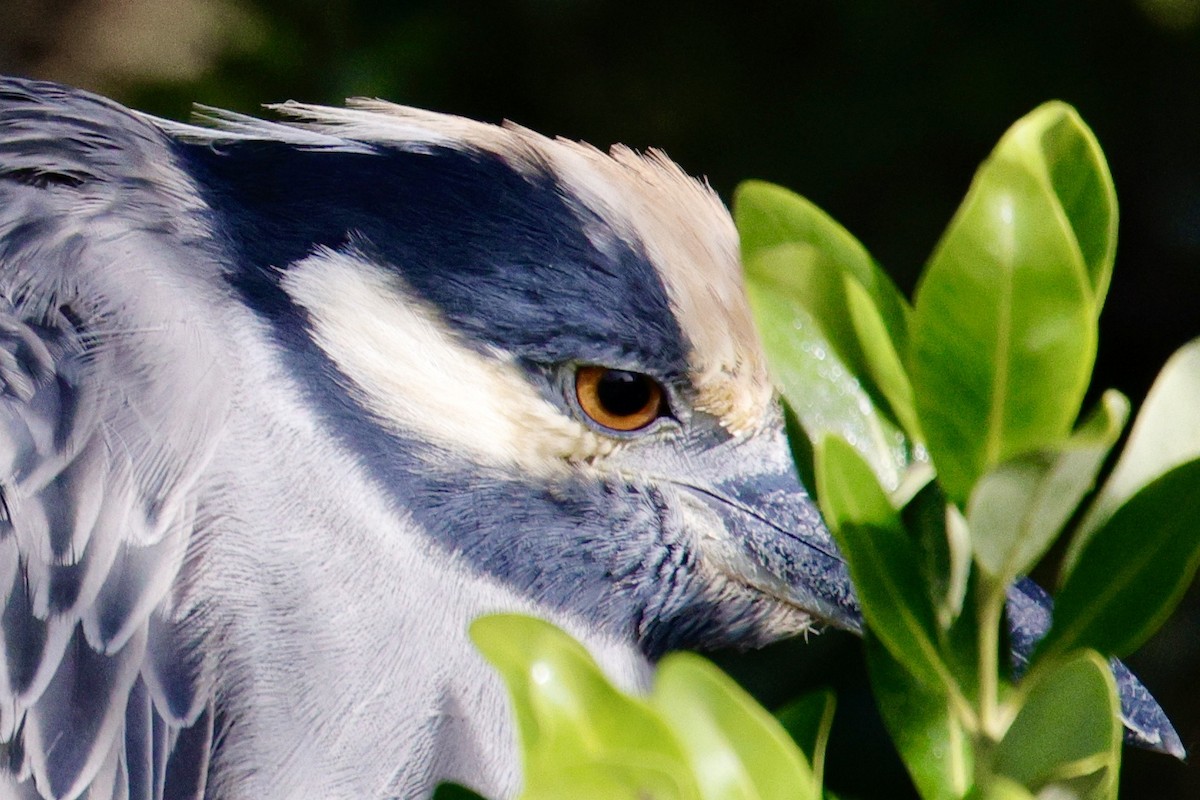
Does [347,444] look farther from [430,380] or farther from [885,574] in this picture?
[885,574]

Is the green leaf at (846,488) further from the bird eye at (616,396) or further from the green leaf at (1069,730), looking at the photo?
the bird eye at (616,396)

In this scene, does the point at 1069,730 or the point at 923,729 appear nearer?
the point at 1069,730

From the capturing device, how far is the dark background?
7.20 ft

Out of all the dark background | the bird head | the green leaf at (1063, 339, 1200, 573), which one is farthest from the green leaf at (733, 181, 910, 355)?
the dark background

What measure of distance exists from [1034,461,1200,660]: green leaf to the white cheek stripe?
0.70m

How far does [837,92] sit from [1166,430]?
71.8 inches

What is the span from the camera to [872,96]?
230 cm

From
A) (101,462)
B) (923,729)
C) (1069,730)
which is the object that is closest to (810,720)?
(923,729)

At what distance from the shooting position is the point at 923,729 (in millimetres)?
656

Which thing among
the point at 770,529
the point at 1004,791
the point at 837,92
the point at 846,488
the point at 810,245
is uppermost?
the point at 837,92

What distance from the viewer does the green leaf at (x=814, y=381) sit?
646mm

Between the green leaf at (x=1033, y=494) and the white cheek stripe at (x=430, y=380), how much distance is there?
2.36 ft

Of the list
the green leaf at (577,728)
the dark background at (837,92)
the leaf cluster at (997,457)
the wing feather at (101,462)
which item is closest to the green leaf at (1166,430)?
the leaf cluster at (997,457)

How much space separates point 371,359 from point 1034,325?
81cm
